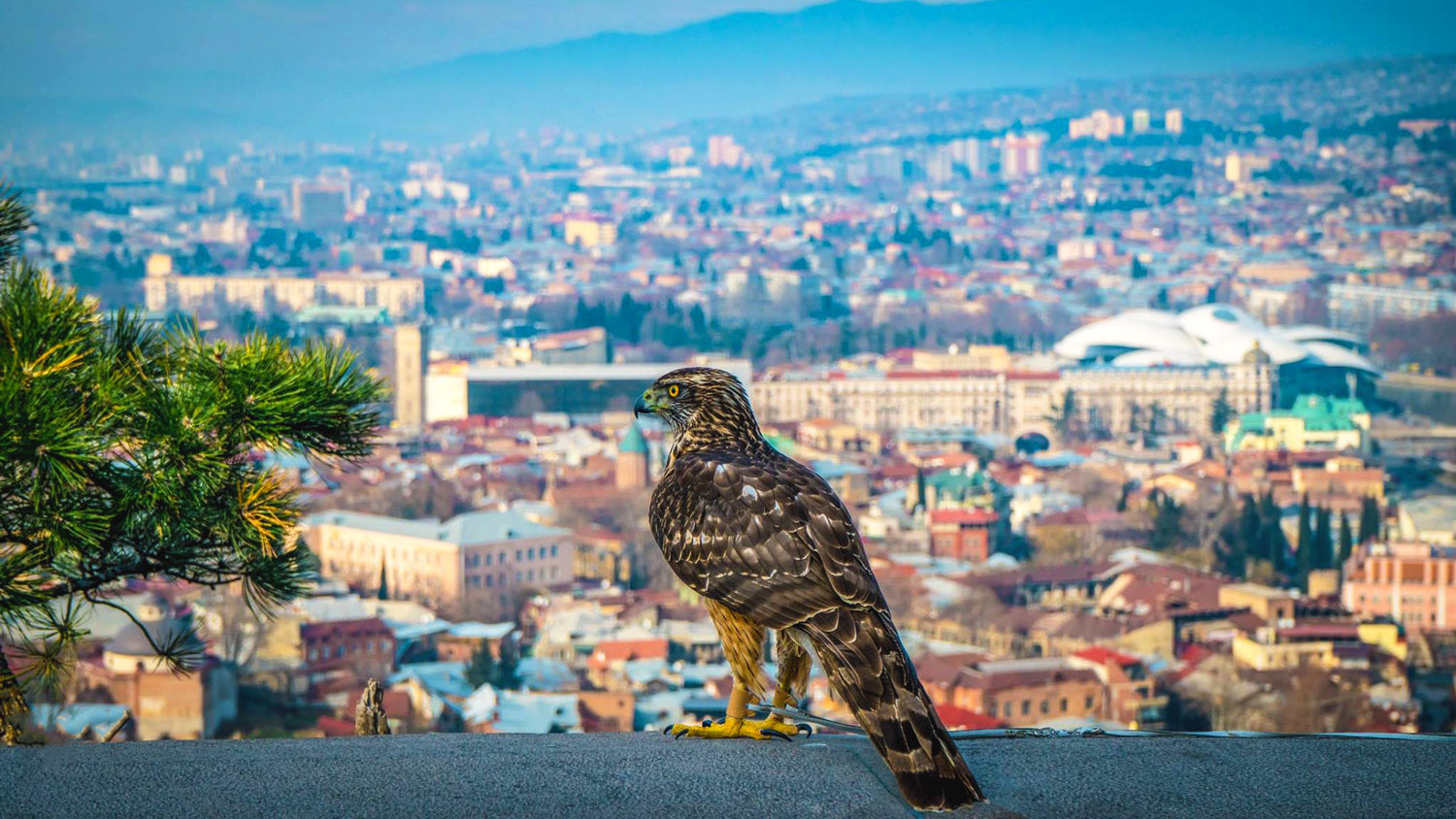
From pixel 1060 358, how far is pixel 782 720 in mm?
43044

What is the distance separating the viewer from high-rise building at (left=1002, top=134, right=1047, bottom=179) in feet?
229

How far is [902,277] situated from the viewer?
5628 cm

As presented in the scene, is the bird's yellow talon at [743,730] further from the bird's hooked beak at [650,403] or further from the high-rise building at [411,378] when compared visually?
the high-rise building at [411,378]

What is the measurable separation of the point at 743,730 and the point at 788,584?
0.28 metres

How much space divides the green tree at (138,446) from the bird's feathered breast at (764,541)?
0.66 metres

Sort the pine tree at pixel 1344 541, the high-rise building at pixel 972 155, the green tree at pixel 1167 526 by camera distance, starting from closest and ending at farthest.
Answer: the pine tree at pixel 1344 541 → the green tree at pixel 1167 526 → the high-rise building at pixel 972 155

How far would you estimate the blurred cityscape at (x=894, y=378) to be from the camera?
55.0ft

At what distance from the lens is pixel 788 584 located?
1821 millimetres

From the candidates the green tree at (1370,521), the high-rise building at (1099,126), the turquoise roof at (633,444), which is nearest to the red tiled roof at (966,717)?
the green tree at (1370,521)

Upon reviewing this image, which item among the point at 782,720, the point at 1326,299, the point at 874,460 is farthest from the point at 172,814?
the point at 1326,299

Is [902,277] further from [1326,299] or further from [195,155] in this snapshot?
[195,155]

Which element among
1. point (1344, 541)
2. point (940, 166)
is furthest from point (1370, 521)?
point (940, 166)

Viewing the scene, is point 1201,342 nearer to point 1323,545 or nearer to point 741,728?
point 1323,545

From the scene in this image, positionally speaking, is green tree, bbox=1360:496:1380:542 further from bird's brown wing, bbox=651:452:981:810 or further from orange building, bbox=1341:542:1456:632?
bird's brown wing, bbox=651:452:981:810
